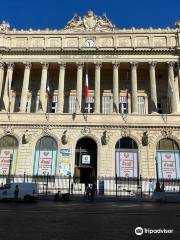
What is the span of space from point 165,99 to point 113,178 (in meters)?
18.0

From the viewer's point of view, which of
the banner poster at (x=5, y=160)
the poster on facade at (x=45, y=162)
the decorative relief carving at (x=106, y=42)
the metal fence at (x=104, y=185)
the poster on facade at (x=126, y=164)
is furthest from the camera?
the decorative relief carving at (x=106, y=42)

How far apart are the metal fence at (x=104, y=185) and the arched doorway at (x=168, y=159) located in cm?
78

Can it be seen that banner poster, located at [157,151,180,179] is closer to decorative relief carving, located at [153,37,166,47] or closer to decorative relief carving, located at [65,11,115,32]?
decorative relief carving, located at [153,37,166,47]

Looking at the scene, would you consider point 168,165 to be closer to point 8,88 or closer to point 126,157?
point 126,157

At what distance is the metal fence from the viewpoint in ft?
103

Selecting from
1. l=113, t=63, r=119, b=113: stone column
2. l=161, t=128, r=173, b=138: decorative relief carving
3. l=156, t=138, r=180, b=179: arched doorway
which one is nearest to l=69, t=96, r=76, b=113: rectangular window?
l=113, t=63, r=119, b=113: stone column

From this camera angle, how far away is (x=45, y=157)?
118ft

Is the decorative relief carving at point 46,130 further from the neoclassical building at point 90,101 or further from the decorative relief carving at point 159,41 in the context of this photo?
the decorative relief carving at point 159,41

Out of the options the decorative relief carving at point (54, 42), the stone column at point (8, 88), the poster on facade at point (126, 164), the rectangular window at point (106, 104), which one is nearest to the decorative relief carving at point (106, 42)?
the decorative relief carving at point (54, 42)

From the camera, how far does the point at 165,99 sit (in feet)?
153

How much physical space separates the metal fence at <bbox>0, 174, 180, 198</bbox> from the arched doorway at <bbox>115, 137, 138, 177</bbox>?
0.91m

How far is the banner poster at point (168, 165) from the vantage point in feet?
112

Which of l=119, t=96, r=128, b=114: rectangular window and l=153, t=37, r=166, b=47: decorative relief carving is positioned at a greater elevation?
l=153, t=37, r=166, b=47: decorative relief carving

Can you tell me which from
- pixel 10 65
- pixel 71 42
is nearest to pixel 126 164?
pixel 71 42
